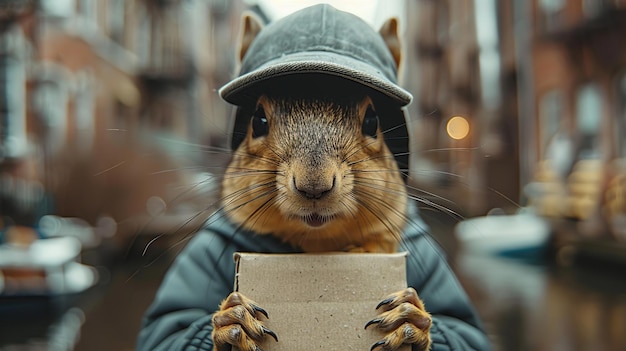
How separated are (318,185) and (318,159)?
0.05 feet

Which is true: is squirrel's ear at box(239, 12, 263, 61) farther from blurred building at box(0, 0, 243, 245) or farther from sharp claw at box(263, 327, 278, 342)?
sharp claw at box(263, 327, 278, 342)

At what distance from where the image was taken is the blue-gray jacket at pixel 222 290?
1.25ft

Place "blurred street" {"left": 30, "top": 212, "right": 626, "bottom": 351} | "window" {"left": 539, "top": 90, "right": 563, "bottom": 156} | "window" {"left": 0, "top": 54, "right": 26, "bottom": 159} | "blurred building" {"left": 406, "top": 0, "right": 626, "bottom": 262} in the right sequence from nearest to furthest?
"blurred building" {"left": 406, "top": 0, "right": 626, "bottom": 262} < "window" {"left": 539, "top": 90, "right": 563, "bottom": 156} < "blurred street" {"left": 30, "top": 212, "right": 626, "bottom": 351} < "window" {"left": 0, "top": 54, "right": 26, "bottom": 159}

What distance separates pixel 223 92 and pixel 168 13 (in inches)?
9.6

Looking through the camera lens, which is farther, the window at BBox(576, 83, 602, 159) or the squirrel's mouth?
the window at BBox(576, 83, 602, 159)

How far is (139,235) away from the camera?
43cm

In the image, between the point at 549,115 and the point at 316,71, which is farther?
the point at 549,115

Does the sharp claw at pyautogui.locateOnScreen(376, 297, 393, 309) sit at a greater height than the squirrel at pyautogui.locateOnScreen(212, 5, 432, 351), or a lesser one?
lesser

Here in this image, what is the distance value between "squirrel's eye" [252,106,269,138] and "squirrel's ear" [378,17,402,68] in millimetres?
108

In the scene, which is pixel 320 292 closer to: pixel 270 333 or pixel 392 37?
pixel 270 333

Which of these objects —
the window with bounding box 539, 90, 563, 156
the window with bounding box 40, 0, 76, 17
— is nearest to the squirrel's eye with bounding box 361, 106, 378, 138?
the window with bounding box 539, 90, 563, 156

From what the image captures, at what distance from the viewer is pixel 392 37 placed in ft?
1.36

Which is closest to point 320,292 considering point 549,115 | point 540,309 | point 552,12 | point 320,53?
point 320,53

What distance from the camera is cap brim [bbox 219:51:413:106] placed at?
345 mm
